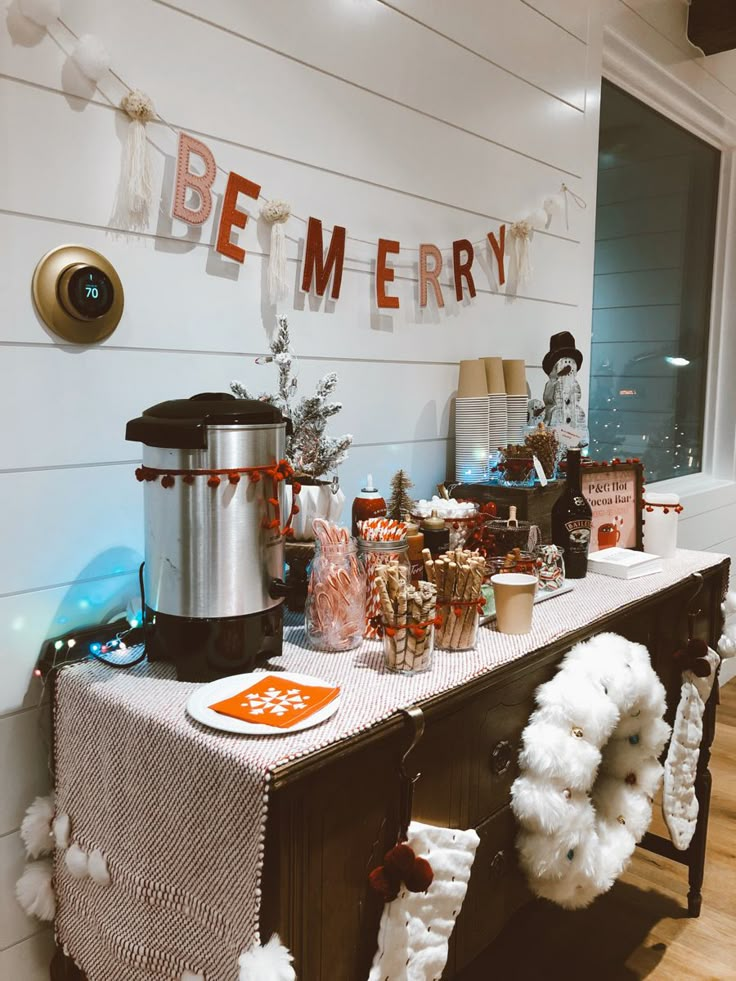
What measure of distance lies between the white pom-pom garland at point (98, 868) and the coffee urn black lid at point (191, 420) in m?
0.60

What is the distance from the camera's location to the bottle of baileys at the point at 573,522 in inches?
71.4

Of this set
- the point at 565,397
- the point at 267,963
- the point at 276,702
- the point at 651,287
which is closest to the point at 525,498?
the point at 565,397

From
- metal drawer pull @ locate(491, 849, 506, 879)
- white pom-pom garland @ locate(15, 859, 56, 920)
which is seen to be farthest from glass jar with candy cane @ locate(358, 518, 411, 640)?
white pom-pom garland @ locate(15, 859, 56, 920)

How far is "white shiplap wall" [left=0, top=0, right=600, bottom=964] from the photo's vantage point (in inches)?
48.6

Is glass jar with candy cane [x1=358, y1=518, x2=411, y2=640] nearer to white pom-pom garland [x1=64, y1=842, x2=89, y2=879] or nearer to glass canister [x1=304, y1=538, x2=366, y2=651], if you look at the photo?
glass canister [x1=304, y1=538, x2=366, y2=651]

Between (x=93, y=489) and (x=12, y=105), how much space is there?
1.98ft

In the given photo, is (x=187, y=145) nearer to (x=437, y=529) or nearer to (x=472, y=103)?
(x=437, y=529)

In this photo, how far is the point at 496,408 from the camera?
79.7 inches

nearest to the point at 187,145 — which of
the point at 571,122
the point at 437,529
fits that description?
the point at 437,529

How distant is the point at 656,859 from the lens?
2344 millimetres

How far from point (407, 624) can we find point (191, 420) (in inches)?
17.4

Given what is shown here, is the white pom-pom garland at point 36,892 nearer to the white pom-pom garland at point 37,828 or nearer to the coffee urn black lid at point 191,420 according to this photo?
the white pom-pom garland at point 37,828

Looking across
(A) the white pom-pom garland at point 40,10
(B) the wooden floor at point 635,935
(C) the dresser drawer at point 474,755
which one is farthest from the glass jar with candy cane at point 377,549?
(B) the wooden floor at point 635,935

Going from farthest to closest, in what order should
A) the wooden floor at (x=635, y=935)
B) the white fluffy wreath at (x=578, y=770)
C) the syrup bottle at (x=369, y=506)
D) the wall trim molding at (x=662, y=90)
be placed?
the wall trim molding at (x=662, y=90)
the wooden floor at (x=635, y=935)
the syrup bottle at (x=369, y=506)
the white fluffy wreath at (x=578, y=770)
